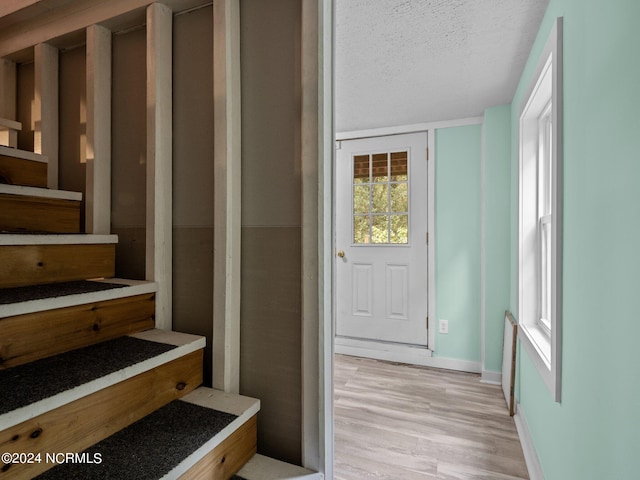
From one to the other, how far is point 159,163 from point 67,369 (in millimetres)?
814

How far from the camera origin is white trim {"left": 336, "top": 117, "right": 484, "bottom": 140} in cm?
305

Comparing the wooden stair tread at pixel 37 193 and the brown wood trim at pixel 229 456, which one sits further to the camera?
the wooden stair tread at pixel 37 193

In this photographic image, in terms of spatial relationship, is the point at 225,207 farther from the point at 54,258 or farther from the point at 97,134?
the point at 97,134

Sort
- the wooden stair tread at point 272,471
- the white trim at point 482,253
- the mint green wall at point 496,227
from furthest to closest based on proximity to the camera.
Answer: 1. the white trim at point 482,253
2. the mint green wall at point 496,227
3. the wooden stair tread at point 272,471

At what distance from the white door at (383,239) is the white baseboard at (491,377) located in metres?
0.57

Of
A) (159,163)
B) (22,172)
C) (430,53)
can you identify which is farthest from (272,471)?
(430,53)

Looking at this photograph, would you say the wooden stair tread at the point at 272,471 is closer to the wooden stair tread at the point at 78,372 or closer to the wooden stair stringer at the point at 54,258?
the wooden stair tread at the point at 78,372

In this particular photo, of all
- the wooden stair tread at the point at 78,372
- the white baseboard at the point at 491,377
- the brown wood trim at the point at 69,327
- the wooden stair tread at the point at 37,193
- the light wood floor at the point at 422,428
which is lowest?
the light wood floor at the point at 422,428

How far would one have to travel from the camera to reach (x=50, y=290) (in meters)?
1.12

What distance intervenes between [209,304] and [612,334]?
1315 mm

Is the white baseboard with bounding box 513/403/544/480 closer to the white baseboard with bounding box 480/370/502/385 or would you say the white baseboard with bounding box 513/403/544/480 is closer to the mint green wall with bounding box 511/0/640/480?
the mint green wall with bounding box 511/0/640/480

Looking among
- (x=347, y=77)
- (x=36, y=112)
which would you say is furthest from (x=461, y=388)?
(x=36, y=112)

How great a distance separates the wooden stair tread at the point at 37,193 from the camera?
4.25 feet

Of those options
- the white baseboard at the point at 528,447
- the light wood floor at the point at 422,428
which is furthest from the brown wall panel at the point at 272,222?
the white baseboard at the point at 528,447
